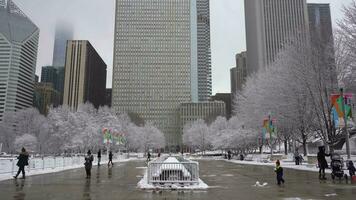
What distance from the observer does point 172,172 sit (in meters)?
16.7

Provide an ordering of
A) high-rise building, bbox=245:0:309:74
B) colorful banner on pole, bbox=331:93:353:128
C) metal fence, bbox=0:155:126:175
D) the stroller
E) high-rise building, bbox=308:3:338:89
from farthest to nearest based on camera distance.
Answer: high-rise building, bbox=245:0:309:74
high-rise building, bbox=308:3:338:89
metal fence, bbox=0:155:126:175
colorful banner on pole, bbox=331:93:353:128
the stroller

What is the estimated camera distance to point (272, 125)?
40.0 meters

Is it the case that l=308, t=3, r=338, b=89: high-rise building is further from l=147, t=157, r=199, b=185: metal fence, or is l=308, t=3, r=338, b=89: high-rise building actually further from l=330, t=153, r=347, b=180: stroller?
l=147, t=157, r=199, b=185: metal fence

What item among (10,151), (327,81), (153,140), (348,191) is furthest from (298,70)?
(153,140)

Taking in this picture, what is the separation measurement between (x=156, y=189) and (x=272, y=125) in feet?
92.3

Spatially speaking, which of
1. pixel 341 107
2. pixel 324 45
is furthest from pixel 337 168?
pixel 324 45

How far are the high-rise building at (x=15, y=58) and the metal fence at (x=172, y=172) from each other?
505ft

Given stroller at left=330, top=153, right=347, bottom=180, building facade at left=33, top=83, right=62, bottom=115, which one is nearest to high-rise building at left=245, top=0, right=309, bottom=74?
stroller at left=330, top=153, right=347, bottom=180

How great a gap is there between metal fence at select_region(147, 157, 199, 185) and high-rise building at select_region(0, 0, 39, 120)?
153890mm

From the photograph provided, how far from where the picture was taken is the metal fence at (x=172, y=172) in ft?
53.1

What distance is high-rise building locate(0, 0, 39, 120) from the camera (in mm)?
157250

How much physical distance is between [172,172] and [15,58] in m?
179

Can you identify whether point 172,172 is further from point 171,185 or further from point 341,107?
point 341,107

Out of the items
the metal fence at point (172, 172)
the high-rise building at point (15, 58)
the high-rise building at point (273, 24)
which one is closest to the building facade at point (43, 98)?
the high-rise building at point (15, 58)
